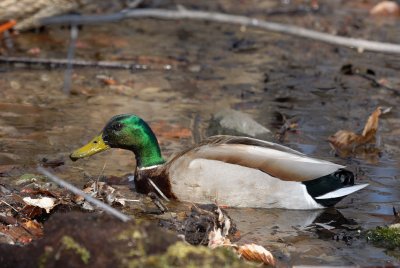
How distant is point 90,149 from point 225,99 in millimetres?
2699

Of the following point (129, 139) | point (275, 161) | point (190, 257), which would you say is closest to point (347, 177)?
point (275, 161)

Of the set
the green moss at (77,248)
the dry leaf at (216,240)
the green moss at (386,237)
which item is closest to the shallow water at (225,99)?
the green moss at (386,237)

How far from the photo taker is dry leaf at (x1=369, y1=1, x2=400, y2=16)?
13344 mm

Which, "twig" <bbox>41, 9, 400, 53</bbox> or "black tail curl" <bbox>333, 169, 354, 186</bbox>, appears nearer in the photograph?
"twig" <bbox>41, 9, 400, 53</bbox>

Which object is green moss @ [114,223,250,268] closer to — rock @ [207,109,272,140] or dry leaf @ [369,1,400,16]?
rock @ [207,109,272,140]

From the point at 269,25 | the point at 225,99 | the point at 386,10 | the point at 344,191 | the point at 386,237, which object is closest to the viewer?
the point at 269,25

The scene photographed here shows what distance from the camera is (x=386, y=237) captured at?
5324 millimetres

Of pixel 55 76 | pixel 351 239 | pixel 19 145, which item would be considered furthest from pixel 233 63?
pixel 351 239

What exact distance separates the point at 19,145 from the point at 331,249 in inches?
116

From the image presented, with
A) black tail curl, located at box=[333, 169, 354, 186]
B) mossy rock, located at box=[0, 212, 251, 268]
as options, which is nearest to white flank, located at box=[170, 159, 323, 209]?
black tail curl, located at box=[333, 169, 354, 186]

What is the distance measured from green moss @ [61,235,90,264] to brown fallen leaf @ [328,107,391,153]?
392 cm

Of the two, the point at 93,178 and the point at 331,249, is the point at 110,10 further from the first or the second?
the point at 331,249

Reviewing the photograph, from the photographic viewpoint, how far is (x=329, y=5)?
13820 millimetres

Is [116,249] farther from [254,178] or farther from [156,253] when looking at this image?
[254,178]
